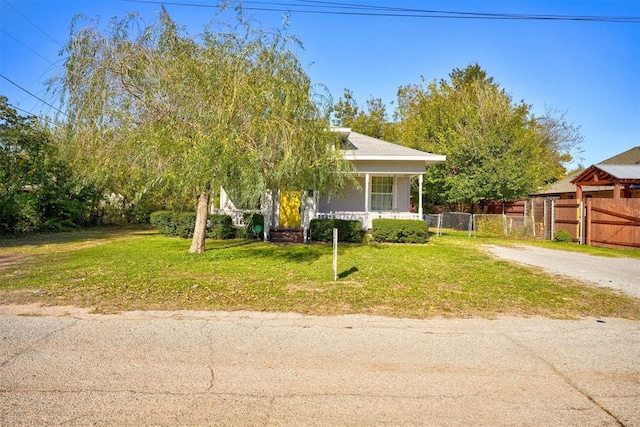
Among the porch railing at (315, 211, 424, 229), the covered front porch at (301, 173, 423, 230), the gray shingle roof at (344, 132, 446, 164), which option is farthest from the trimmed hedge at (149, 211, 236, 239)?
the gray shingle roof at (344, 132, 446, 164)

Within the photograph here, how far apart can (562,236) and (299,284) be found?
1408cm

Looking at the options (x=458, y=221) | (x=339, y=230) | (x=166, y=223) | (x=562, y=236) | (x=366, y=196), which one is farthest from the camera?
(x=458, y=221)

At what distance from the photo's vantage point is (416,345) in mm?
4516

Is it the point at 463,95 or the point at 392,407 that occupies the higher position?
the point at 463,95

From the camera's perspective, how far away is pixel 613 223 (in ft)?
48.5

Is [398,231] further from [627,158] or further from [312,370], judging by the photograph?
[627,158]

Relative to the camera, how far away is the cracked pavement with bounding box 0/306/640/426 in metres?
2.98

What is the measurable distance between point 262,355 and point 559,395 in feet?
8.96

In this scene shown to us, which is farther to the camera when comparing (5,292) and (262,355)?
(5,292)

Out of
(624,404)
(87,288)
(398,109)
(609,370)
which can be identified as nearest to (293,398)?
(624,404)

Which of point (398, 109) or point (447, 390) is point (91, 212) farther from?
point (398, 109)

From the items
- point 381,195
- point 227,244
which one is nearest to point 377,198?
point 381,195

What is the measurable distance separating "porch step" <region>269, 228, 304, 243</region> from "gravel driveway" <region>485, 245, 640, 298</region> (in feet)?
22.5

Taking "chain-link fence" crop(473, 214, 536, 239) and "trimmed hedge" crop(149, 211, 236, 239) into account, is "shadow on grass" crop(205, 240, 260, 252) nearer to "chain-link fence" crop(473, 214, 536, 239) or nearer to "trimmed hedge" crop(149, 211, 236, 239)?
"trimmed hedge" crop(149, 211, 236, 239)
